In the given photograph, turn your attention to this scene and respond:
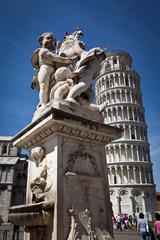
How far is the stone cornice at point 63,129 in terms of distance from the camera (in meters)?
3.80

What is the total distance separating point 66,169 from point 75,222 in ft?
2.57

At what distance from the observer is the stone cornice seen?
380 cm

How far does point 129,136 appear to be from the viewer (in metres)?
67.6

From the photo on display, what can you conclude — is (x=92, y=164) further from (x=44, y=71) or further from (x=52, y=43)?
(x=52, y=43)

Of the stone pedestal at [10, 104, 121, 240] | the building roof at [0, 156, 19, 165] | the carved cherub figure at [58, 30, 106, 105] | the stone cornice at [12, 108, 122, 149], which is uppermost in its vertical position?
the building roof at [0, 156, 19, 165]

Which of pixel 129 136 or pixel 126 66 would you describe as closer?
pixel 129 136

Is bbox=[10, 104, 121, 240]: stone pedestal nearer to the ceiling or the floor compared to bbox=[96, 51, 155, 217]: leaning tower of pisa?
nearer to the floor

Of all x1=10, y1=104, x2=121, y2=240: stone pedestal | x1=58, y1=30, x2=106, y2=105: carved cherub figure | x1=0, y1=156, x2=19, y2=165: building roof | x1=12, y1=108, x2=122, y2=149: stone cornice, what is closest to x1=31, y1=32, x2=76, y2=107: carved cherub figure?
x1=58, y1=30, x2=106, y2=105: carved cherub figure

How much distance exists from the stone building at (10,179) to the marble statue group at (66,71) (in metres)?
59.5

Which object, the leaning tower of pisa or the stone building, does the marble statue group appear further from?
the stone building

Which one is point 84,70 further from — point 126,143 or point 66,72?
point 126,143

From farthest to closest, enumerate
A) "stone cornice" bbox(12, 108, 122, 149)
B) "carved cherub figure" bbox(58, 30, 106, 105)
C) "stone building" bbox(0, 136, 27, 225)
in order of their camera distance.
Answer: "stone building" bbox(0, 136, 27, 225) < "carved cherub figure" bbox(58, 30, 106, 105) < "stone cornice" bbox(12, 108, 122, 149)

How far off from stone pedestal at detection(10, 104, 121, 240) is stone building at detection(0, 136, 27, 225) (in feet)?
196

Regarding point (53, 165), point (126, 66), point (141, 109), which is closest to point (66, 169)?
point (53, 165)
